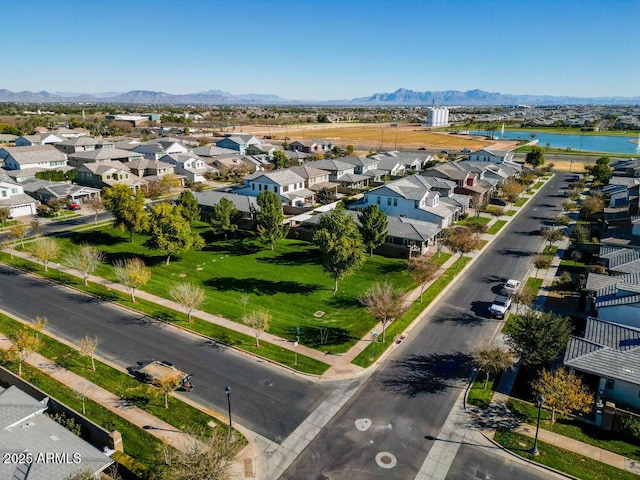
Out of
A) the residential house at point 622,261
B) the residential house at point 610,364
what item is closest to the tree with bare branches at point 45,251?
the residential house at point 610,364

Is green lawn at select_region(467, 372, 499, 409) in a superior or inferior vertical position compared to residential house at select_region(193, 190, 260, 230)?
inferior

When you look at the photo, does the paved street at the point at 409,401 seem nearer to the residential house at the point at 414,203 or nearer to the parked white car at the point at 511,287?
the parked white car at the point at 511,287

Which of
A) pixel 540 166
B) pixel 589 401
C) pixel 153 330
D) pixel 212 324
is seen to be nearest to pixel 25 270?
pixel 153 330

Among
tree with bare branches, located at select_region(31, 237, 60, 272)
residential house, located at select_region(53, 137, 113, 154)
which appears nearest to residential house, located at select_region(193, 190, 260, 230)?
tree with bare branches, located at select_region(31, 237, 60, 272)

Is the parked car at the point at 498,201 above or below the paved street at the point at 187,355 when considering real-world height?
above

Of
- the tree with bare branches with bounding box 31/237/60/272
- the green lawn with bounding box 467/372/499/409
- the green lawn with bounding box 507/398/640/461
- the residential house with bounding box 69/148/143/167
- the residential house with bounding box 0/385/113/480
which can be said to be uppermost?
the residential house with bounding box 69/148/143/167

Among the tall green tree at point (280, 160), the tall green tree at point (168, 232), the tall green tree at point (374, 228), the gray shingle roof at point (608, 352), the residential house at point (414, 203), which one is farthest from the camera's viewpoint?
the tall green tree at point (280, 160)

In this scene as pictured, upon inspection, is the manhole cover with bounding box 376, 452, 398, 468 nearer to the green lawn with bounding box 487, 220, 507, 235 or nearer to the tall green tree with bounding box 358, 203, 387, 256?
the tall green tree with bounding box 358, 203, 387, 256

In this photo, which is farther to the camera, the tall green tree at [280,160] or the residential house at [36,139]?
the residential house at [36,139]
